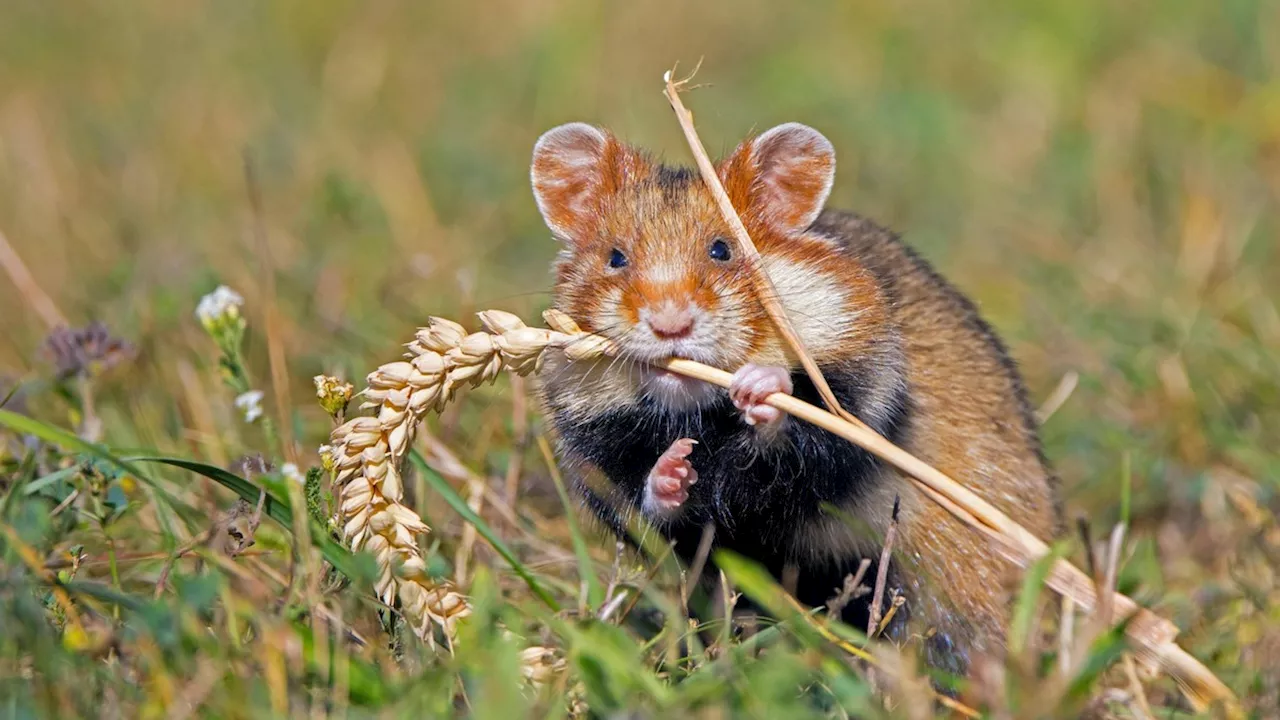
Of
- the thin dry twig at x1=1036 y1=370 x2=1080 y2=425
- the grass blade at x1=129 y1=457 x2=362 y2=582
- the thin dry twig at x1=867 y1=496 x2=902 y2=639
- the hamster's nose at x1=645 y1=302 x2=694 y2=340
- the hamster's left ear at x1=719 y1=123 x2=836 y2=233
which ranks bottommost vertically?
the thin dry twig at x1=1036 y1=370 x2=1080 y2=425

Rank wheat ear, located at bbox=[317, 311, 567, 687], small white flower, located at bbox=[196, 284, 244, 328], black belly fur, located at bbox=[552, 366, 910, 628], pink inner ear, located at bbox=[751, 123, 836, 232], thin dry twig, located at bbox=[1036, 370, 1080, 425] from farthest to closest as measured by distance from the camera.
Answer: thin dry twig, located at bbox=[1036, 370, 1080, 425]
small white flower, located at bbox=[196, 284, 244, 328]
pink inner ear, located at bbox=[751, 123, 836, 232]
black belly fur, located at bbox=[552, 366, 910, 628]
wheat ear, located at bbox=[317, 311, 567, 687]

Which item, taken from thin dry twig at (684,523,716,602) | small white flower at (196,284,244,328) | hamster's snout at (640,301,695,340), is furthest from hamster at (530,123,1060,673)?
small white flower at (196,284,244,328)

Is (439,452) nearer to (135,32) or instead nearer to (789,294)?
(789,294)

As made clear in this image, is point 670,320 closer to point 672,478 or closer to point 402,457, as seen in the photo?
point 672,478

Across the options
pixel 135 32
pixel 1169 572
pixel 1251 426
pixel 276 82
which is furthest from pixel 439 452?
pixel 135 32

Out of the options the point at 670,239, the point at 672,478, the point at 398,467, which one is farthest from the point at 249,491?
the point at 670,239

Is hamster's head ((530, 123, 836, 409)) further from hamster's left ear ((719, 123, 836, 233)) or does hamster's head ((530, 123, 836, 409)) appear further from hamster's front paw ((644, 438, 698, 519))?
hamster's front paw ((644, 438, 698, 519))

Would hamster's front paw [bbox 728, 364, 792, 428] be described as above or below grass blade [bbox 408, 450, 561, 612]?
above

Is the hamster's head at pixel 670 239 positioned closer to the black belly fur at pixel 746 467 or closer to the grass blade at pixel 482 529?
the black belly fur at pixel 746 467
